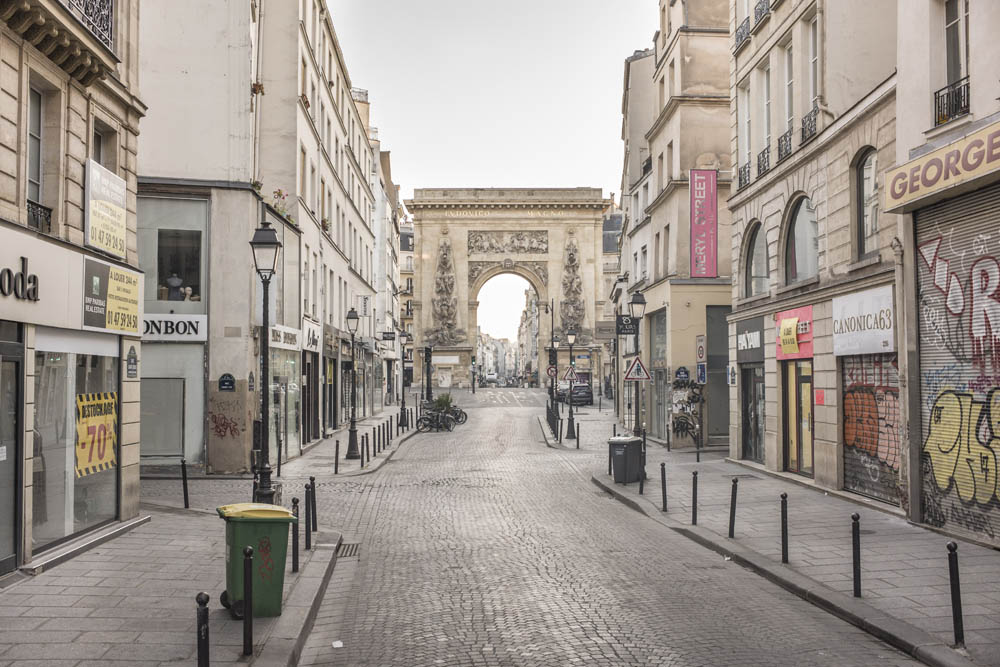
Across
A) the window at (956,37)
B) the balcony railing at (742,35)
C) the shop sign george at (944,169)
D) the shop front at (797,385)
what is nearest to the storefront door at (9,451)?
the shop sign george at (944,169)

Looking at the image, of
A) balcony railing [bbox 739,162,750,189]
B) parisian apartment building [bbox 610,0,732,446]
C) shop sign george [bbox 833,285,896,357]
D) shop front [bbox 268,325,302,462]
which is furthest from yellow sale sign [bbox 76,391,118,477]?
parisian apartment building [bbox 610,0,732,446]

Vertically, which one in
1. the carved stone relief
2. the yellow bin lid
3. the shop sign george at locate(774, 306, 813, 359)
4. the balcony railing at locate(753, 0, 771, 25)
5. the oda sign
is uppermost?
the carved stone relief

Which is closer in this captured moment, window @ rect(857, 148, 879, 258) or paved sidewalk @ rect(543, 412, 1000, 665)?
paved sidewalk @ rect(543, 412, 1000, 665)

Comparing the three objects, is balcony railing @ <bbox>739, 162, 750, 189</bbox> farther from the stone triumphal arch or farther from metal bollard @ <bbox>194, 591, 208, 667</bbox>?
the stone triumphal arch

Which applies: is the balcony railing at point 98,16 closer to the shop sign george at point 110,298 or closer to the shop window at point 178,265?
the shop sign george at point 110,298

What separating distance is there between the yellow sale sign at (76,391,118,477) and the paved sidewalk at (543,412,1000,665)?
26.3 feet

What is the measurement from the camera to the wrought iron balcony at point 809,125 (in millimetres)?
17859

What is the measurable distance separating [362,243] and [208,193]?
25716mm

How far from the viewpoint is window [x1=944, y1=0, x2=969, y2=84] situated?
1176 cm

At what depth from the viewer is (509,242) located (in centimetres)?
8906

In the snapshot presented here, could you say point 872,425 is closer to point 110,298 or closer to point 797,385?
point 797,385

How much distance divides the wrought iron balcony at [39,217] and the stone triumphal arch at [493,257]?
7573cm

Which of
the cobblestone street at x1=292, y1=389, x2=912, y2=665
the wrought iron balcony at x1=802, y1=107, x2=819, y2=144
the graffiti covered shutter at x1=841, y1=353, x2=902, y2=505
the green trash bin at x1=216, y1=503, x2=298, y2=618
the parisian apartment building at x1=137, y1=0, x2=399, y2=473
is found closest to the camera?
the cobblestone street at x1=292, y1=389, x2=912, y2=665

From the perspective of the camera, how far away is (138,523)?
41.2ft
